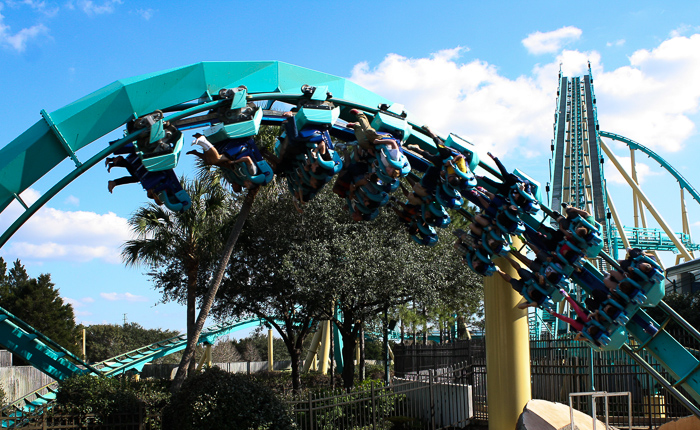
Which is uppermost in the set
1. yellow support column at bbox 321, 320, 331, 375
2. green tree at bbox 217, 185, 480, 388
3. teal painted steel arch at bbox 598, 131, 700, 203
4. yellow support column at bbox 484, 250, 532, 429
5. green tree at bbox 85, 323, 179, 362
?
teal painted steel arch at bbox 598, 131, 700, 203

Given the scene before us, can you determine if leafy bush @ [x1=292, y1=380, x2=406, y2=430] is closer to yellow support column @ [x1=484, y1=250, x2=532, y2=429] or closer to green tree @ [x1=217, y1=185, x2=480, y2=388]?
yellow support column @ [x1=484, y1=250, x2=532, y2=429]

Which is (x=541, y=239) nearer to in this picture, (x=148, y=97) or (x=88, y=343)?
(x=148, y=97)

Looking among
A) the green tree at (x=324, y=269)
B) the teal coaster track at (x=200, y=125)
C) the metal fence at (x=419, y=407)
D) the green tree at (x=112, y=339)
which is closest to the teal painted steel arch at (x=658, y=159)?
the green tree at (x=324, y=269)

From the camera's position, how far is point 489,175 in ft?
25.7

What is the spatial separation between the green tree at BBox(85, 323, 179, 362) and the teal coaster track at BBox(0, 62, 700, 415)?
47.4 meters

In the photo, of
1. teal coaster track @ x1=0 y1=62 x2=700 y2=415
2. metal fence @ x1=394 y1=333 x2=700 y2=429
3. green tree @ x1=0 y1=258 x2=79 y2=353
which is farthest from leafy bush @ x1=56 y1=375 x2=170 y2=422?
green tree @ x1=0 y1=258 x2=79 y2=353

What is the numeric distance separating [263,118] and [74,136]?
2177mm

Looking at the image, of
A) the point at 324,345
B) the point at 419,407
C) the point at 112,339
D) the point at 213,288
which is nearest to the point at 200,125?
the point at 213,288

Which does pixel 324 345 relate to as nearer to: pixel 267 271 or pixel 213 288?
pixel 267 271

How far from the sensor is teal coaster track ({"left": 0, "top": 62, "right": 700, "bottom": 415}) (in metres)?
5.92

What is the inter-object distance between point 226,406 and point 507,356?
4036 millimetres

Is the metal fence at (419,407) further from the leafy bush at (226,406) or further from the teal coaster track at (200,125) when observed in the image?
the teal coaster track at (200,125)

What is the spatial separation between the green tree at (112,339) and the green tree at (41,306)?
16211 millimetres

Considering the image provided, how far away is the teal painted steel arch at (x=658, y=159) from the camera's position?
29703 millimetres
